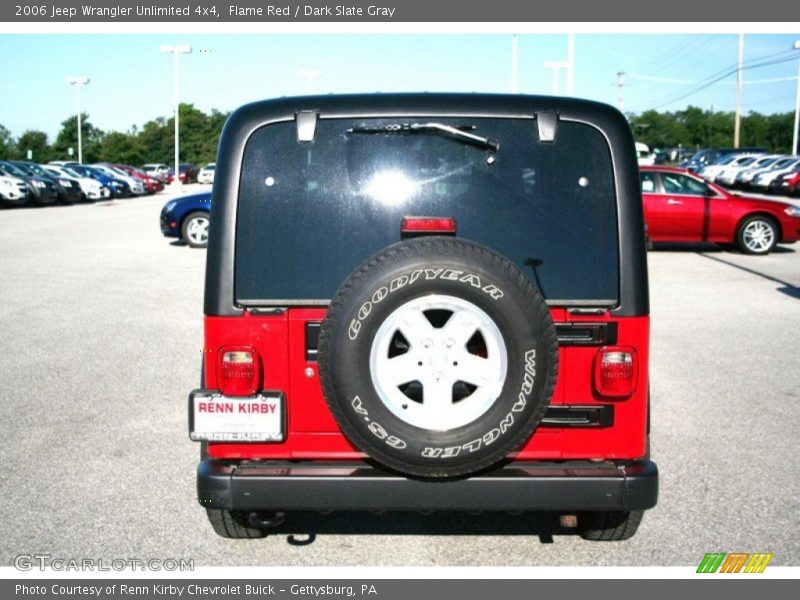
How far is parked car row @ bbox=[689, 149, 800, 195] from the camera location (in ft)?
117

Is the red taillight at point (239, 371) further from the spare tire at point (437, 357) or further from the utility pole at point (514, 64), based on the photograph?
the utility pole at point (514, 64)

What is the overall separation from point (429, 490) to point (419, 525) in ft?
3.69

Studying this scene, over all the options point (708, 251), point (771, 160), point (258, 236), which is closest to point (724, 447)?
point (258, 236)

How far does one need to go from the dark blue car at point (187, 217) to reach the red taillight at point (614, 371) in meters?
15.6

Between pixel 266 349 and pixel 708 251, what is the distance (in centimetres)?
1631

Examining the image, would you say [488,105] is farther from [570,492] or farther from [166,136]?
[166,136]

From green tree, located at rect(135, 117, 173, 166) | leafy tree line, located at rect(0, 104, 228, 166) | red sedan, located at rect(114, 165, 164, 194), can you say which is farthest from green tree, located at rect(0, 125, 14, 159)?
red sedan, located at rect(114, 165, 164, 194)

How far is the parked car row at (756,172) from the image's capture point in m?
35.8

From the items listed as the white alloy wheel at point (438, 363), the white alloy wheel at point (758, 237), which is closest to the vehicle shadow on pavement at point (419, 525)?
the white alloy wheel at point (438, 363)

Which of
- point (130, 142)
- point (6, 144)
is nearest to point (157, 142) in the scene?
point (130, 142)

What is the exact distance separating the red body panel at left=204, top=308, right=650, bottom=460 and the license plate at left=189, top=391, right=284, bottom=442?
0.05 m

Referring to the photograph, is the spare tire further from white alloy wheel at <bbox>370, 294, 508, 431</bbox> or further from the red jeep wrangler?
the red jeep wrangler

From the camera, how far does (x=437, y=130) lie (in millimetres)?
3764

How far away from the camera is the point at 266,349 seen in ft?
12.5
